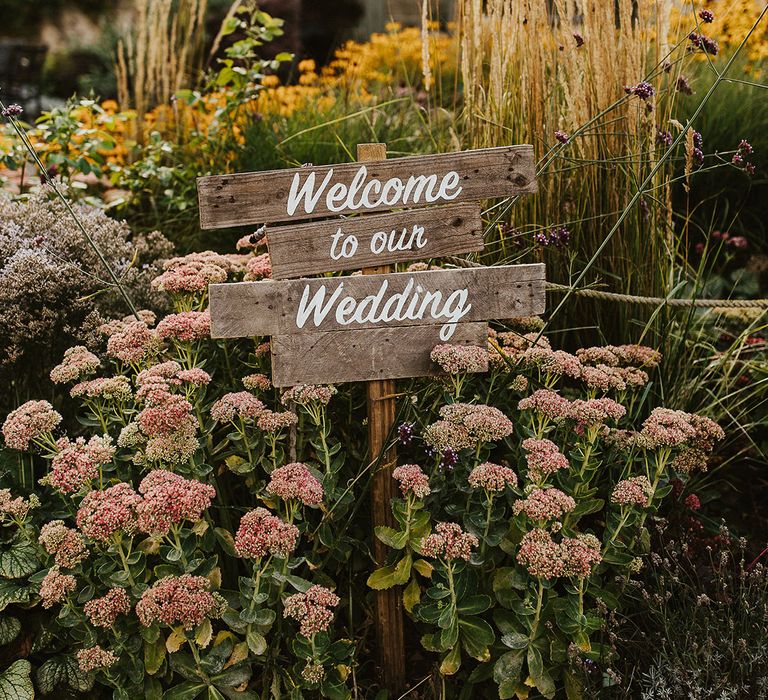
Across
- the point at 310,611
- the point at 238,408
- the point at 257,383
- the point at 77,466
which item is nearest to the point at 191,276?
the point at 257,383

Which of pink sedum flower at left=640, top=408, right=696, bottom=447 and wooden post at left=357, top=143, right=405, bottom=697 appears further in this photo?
wooden post at left=357, top=143, right=405, bottom=697

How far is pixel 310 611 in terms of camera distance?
1.57 m

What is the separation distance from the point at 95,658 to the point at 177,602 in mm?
253

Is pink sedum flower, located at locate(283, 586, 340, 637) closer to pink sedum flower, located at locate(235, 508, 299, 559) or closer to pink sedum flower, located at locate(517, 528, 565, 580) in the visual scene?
pink sedum flower, located at locate(235, 508, 299, 559)

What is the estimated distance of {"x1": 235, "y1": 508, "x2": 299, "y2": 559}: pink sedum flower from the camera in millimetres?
1558

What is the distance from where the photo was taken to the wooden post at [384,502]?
6.24 feet

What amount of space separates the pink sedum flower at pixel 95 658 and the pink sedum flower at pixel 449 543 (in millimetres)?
690

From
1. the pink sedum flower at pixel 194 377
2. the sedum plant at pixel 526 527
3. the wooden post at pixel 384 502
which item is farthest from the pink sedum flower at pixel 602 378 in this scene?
the pink sedum flower at pixel 194 377

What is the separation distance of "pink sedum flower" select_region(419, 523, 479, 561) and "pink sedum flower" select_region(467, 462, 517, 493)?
0.11 meters

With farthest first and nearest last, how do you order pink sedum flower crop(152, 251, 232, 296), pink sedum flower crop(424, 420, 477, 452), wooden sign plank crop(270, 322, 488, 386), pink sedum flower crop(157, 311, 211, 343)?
pink sedum flower crop(152, 251, 232, 296) → pink sedum flower crop(157, 311, 211, 343) → wooden sign plank crop(270, 322, 488, 386) → pink sedum flower crop(424, 420, 477, 452)

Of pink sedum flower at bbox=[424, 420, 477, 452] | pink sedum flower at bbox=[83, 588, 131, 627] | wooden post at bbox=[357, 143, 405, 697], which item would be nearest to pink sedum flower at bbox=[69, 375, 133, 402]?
pink sedum flower at bbox=[83, 588, 131, 627]

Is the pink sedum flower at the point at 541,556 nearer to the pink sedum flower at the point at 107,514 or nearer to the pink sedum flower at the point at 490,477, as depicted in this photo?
the pink sedum flower at the point at 490,477

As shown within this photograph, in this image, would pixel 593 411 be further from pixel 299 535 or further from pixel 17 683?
pixel 17 683

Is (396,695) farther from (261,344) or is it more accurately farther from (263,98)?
(263,98)
